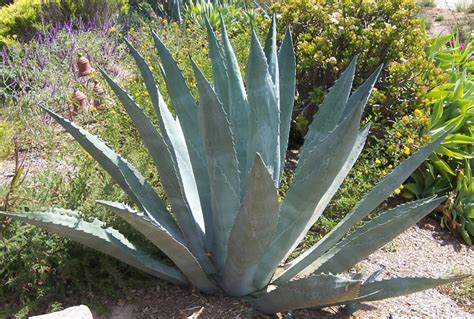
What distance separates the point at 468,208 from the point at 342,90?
1860mm

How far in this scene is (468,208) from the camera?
4090 mm

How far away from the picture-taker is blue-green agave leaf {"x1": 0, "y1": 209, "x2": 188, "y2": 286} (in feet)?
7.63

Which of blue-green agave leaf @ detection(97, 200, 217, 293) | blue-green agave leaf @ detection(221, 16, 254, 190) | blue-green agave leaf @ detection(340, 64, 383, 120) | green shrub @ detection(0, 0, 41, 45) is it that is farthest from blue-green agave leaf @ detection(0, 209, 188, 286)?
green shrub @ detection(0, 0, 41, 45)

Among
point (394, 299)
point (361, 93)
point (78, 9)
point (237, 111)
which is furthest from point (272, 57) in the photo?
point (78, 9)

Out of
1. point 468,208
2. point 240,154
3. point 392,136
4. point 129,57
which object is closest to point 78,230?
point 240,154

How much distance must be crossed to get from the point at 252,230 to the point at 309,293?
0.35 meters

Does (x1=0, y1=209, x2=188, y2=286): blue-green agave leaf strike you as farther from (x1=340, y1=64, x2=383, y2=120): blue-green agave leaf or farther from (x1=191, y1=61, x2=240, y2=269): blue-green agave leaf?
(x1=340, y1=64, x2=383, y2=120): blue-green agave leaf

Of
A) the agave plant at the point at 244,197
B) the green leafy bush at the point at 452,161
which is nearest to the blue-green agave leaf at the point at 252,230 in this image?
the agave plant at the point at 244,197

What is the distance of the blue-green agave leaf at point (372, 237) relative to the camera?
7.43ft

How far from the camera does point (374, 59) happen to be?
14.7ft

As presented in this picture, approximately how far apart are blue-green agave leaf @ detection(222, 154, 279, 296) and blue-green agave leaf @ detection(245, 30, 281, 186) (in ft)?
1.16

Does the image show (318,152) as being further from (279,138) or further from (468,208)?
(468,208)

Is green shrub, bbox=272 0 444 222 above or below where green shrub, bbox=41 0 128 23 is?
below

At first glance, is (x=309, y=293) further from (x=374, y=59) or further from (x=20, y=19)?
(x=20, y=19)
